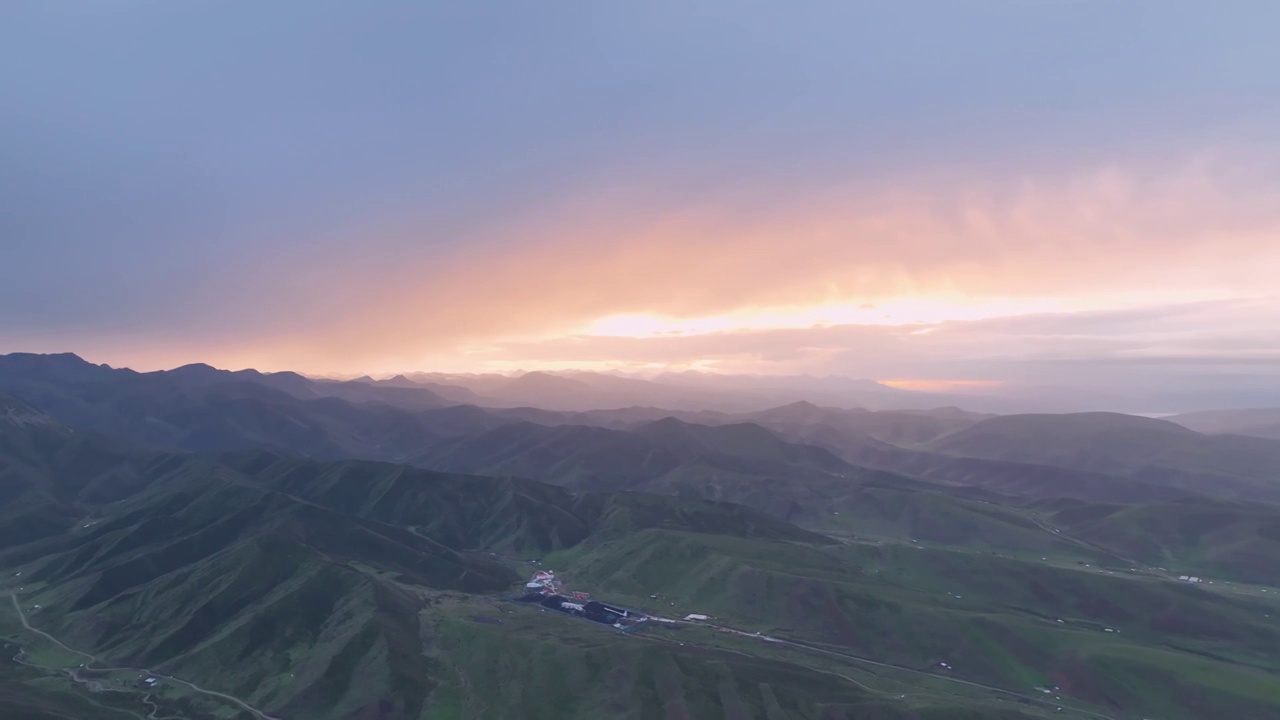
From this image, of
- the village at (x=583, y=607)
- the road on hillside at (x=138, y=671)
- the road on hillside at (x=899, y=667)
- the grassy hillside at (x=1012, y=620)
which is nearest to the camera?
the road on hillside at (x=138, y=671)

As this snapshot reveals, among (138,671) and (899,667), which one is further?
(899,667)

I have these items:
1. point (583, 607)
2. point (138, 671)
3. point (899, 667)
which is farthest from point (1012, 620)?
point (138, 671)

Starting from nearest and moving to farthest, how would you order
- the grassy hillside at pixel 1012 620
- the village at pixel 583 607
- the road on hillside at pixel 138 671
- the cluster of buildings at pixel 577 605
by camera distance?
the road on hillside at pixel 138 671 < the grassy hillside at pixel 1012 620 < the village at pixel 583 607 < the cluster of buildings at pixel 577 605

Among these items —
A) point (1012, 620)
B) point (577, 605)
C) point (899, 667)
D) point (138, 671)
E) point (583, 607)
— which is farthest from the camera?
point (577, 605)

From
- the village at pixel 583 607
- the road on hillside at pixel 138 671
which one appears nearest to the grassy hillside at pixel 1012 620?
the village at pixel 583 607

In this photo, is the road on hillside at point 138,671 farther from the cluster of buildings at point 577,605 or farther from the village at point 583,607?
the cluster of buildings at point 577,605

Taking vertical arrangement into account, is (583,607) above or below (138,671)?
below

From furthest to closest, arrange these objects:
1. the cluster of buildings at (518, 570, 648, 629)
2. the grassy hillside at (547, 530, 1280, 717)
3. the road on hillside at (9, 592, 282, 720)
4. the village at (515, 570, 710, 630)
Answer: the cluster of buildings at (518, 570, 648, 629)
the village at (515, 570, 710, 630)
the grassy hillside at (547, 530, 1280, 717)
the road on hillside at (9, 592, 282, 720)

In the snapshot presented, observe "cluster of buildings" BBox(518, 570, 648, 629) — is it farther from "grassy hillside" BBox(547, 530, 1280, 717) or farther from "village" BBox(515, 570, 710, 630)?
"grassy hillside" BBox(547, 530, 1280, 717)

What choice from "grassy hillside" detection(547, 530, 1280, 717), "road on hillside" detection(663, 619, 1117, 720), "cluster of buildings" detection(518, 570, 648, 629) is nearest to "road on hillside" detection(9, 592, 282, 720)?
"cluster of buildings" detection(518, 570, 648, 629)

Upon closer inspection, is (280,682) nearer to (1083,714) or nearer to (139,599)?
(139,599)

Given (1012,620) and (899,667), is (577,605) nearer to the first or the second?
(899,667)

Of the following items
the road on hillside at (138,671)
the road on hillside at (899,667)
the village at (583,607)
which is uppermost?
the road on hillside at (138,671)
